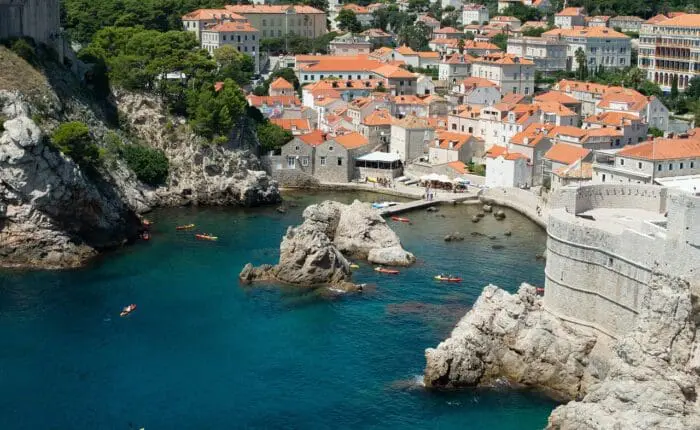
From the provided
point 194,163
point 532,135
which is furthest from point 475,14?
point 194,163

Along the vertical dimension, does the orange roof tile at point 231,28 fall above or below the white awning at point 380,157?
above

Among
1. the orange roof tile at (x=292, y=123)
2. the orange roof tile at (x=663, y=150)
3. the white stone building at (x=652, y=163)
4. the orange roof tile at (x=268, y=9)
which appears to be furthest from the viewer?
the orange roof tile at (x=268, y=9)

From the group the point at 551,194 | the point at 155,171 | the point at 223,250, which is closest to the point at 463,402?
the point at 223,250

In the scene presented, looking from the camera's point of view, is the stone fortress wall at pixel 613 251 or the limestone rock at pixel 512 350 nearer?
the stone fortress wall at pixel 613 251

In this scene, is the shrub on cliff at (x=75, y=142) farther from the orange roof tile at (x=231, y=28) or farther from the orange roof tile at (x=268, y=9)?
the orange roof tile at (x=268, y=9)

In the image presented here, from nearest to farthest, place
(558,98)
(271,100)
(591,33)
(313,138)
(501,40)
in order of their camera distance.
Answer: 1. (313,138)
2. (558,98)
3. (271,100)
4. (591,33)
5. (501,40)

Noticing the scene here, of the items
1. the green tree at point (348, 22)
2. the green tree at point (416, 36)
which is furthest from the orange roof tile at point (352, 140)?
the green tree at point (348, 22)

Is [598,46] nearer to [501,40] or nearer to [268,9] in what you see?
[501,40]

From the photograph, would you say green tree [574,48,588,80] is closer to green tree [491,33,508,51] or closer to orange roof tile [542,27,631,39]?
orange roof tile [542,27,631,39]
